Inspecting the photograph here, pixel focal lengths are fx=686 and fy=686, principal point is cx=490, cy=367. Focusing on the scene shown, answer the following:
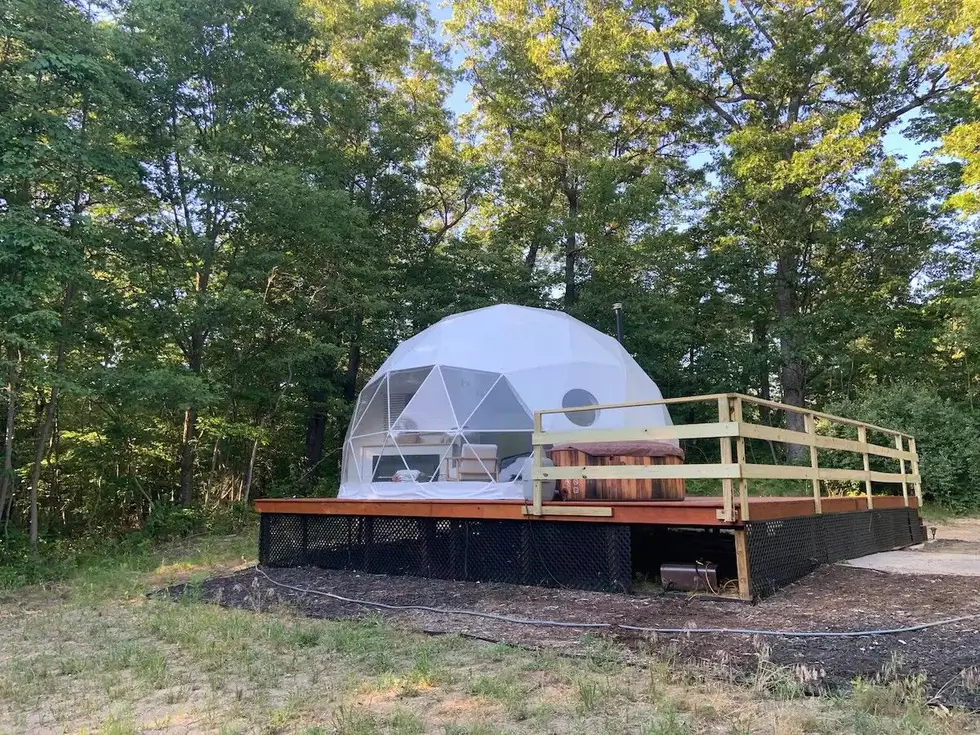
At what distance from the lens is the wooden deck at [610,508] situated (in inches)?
225

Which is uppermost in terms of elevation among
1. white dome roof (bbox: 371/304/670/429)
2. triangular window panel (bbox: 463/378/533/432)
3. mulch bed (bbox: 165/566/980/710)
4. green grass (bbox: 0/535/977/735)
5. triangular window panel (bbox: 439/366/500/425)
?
white dome roof (bbox: 371/304/670/429)

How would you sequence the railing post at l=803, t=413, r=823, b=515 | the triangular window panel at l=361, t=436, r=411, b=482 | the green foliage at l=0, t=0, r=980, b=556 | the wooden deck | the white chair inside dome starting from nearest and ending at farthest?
the wooden deck, the railing post at l=803, t=413, r=823, b=515, the white chair inside dome, the triangular window panel at l=361, t=436, r=411, b=482, the green foliage at l=0, t=0, r=980, b=556

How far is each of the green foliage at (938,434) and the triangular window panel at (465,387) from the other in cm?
973

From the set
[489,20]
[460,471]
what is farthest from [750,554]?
[489,20]

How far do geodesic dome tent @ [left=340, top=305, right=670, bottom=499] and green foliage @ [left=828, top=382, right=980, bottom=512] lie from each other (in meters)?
6.92

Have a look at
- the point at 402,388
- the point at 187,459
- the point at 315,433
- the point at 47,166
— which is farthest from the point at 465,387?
the point at 315,433

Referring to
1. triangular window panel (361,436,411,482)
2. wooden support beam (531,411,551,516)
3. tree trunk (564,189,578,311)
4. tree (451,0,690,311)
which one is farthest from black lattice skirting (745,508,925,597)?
tree (451,0,690,311)

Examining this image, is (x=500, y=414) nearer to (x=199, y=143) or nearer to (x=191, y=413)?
(x=191, y=413)

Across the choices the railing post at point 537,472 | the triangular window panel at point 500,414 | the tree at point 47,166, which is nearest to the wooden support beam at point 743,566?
the railing post at point 537,472

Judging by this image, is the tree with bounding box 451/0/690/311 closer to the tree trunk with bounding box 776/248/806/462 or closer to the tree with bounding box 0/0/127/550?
the tree trunk with bounding box 776/248/806/462

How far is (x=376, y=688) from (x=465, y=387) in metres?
5.61

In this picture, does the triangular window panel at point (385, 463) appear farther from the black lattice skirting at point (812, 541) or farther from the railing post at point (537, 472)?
the black lattice skirting at point (812, 541)

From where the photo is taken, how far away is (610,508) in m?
6.09

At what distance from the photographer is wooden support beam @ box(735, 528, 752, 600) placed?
18.0 feet
